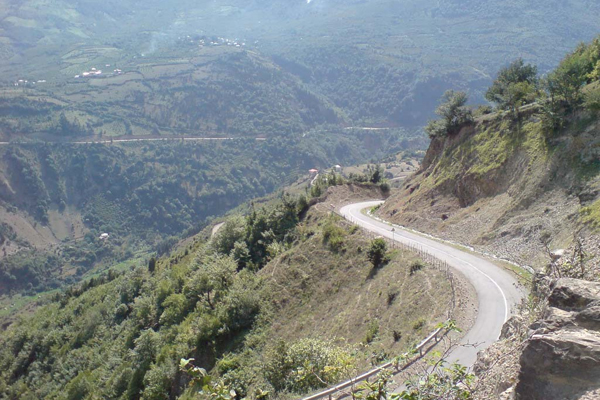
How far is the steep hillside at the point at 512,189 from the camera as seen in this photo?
27.4 meters

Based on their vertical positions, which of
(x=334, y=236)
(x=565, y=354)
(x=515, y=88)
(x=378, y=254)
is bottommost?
(x=334, y=236)

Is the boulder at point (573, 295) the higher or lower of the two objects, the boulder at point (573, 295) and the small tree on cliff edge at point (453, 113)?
the higher

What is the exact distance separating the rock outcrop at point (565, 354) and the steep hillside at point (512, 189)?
54.0ft

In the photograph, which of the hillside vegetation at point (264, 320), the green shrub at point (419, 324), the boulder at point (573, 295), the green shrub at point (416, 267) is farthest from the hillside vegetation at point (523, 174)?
the boulder at point (573, 295)

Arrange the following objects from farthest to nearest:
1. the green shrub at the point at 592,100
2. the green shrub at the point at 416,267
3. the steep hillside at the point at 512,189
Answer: the green shrub at the point at 592,100 → the green shrub at the point at 416,267 → the steep hillside at the point at 512,189

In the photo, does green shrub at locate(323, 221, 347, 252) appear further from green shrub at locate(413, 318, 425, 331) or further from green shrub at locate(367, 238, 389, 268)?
green shrub at locate(413, 318, 425, 331)

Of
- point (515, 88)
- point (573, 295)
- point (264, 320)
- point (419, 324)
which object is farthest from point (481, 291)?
point (515, 88)

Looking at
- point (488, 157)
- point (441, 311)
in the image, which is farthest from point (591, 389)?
point (488, 157)

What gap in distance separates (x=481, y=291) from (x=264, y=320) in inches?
645

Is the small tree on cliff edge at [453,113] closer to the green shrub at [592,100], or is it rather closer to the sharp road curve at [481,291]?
the green shrub at [592,100]

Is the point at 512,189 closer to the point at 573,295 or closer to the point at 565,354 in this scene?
the point at 573,295

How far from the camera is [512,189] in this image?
35188 millimetres

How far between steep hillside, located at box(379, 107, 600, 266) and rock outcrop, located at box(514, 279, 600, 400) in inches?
648

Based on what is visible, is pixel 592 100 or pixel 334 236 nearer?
pixel 592 100
